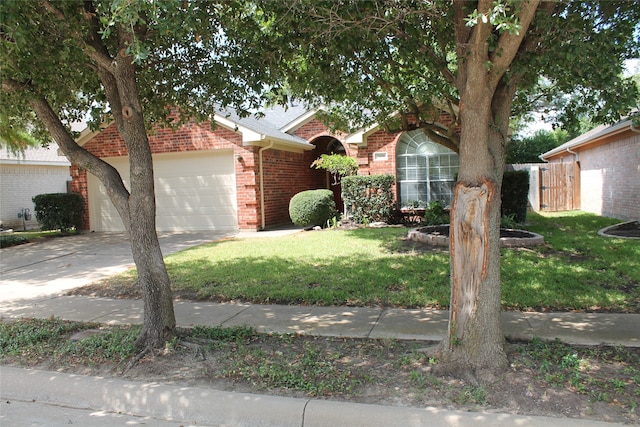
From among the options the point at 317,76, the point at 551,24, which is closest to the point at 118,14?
the point at 317,76

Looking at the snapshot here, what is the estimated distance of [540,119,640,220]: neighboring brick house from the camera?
1353cm

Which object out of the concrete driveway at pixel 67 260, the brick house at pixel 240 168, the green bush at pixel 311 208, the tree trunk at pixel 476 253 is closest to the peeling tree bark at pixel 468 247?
the tree trunk at pixel 476 253

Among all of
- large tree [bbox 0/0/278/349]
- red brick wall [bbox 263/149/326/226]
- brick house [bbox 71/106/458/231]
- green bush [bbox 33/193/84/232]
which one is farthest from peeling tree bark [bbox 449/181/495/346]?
green bush [bbox 33/193/84/232]

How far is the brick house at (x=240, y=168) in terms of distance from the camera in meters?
14.4

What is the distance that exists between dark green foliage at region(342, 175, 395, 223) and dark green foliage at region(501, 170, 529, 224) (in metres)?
3.16

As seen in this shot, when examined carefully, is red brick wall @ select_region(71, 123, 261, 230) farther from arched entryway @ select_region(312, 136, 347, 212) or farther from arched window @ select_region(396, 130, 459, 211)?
arched window @ select_region(396, 130, 459, 211)

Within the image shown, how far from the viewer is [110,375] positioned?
459 centimetres

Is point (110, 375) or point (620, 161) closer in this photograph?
point (110, 375)

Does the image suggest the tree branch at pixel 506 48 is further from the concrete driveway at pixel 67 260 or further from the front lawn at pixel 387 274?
the concrete driveway at pixel 67 260

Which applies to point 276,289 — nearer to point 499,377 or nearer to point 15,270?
point 499,377

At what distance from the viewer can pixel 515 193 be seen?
1280 centimetres

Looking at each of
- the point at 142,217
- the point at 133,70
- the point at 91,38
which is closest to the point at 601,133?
the point at 133,70

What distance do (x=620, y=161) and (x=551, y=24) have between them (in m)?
12.5

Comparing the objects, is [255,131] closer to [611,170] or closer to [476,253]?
[476,253]
